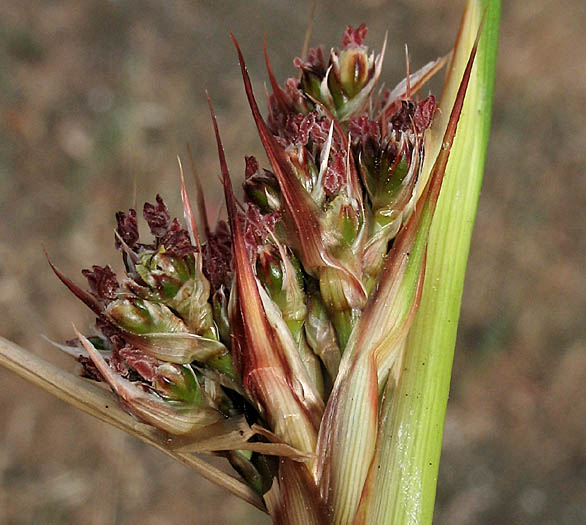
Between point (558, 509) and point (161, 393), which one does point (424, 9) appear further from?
point (161, 393)

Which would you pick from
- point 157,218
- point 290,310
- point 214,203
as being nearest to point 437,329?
point 290,310

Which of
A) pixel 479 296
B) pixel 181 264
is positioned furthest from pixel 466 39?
pixel 479 296

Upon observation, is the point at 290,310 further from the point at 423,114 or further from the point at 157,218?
the point at 423,114

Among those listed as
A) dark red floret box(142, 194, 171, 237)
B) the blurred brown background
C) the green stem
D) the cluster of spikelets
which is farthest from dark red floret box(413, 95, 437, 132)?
the blurred brown background

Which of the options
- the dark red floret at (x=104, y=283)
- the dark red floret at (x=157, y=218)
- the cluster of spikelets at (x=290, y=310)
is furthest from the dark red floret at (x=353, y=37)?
the dark red floret at (x=104, y=283)

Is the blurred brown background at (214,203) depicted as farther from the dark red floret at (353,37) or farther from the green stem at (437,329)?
the dark red floret at (353,37)
